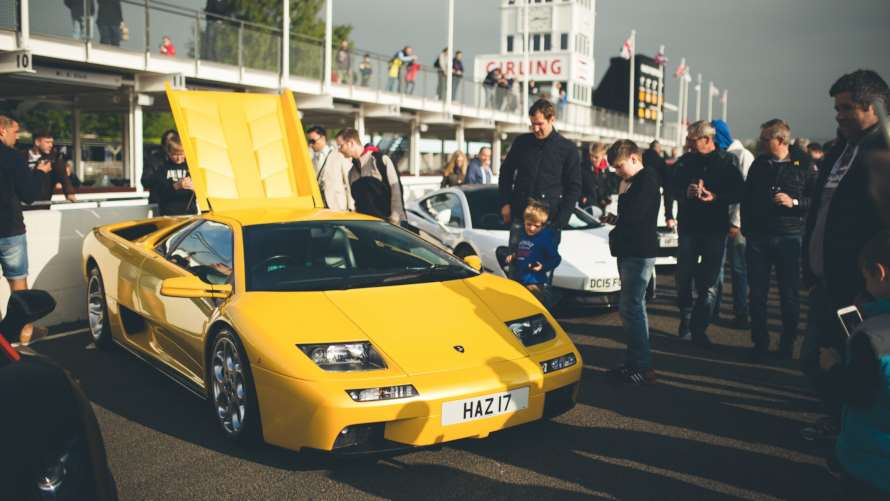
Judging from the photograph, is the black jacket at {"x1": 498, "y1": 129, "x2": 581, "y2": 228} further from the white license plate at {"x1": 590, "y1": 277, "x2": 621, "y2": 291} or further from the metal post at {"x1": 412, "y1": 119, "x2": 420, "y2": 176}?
the metal post at {"x1": 412, "y1": 119, "x2": 420, "y2": 176}

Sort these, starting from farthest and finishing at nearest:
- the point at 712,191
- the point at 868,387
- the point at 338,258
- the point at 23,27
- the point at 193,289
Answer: the point at 23,27 → the point at 712,191 → the point at 338,258 → the point at 193,289 → the point at 868,387

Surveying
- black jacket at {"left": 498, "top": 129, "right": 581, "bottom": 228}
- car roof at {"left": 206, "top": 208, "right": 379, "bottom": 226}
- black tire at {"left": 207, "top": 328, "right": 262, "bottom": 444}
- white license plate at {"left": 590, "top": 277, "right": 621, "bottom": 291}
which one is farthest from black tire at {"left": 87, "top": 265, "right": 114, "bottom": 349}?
white license plate at {"left": 590, "top": 277, "right": 621, "bottom": 291}

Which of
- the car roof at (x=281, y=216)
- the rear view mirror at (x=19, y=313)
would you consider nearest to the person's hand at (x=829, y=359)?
the rear view mirror at (x=19, y=313)

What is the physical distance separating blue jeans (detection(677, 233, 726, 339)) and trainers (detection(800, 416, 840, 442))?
7.58 feet

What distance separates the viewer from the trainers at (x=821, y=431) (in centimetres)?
445

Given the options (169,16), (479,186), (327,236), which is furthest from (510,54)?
(327,236)

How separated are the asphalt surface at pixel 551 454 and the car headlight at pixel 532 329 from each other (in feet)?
1.75

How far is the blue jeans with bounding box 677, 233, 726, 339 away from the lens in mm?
6719

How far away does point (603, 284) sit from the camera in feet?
25.5

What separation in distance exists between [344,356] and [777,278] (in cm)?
391

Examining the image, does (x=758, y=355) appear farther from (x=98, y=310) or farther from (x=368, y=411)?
(x=98, y=310)

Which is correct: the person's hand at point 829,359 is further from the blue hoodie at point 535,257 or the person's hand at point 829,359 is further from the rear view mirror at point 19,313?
the blue hoodie at point 535,257

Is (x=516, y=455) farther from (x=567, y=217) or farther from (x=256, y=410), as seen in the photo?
(x=567, y=217)

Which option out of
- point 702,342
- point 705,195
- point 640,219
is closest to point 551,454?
point 640,219
